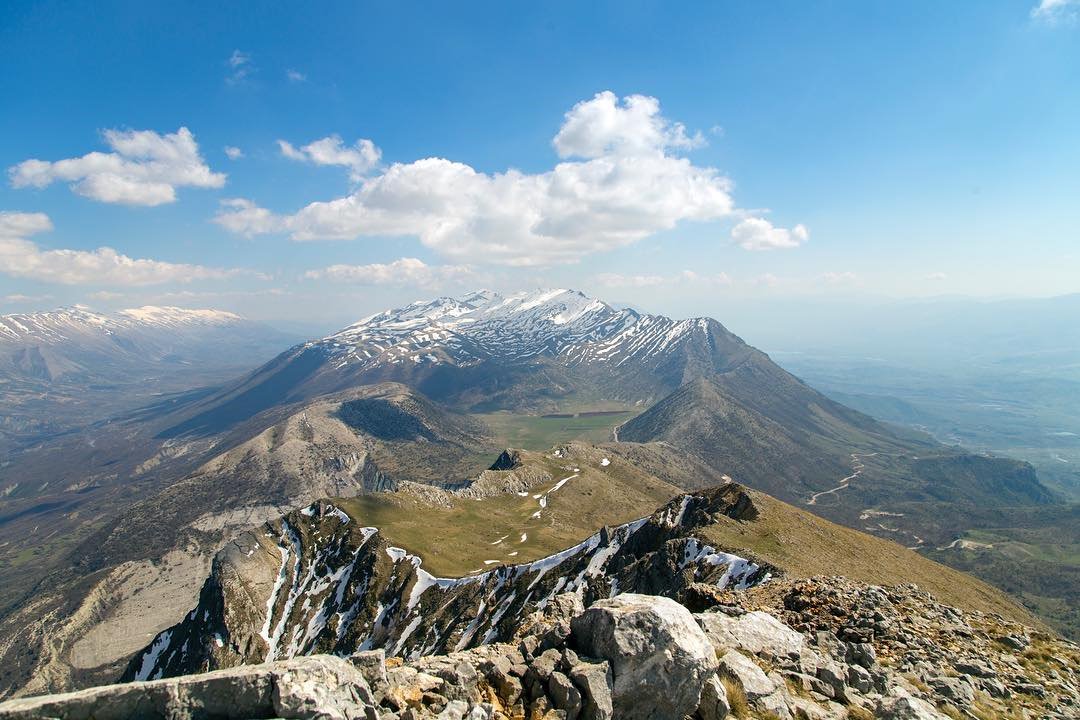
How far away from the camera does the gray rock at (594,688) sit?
15414 millimetres

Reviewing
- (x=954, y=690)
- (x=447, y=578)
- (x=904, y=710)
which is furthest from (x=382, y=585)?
(x=904, y=710)

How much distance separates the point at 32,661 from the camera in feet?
571

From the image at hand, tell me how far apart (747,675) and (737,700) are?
6.52 feet

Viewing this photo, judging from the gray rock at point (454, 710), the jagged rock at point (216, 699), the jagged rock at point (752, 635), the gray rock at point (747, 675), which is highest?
the jagged rock at point (216, 699)

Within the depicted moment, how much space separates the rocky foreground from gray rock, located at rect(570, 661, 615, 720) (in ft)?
0.13

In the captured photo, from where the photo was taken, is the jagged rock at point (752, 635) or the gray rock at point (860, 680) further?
the jagged rock at point (752, 635)

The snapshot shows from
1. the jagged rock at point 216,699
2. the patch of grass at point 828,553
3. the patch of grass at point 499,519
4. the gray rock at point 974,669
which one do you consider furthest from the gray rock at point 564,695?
the patch of grass at point 499,519

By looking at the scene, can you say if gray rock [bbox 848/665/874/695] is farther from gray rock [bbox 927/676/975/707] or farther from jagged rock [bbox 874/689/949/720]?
gray rock [bbox 927/676/975/707]

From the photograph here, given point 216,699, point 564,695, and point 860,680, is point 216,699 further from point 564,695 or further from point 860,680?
point 860,680

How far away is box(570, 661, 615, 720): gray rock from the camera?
15414 millimetres

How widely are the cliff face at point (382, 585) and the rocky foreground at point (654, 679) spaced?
22.8 metres

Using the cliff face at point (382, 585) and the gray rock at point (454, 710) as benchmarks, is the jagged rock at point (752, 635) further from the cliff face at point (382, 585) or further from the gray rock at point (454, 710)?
the cliff face at point (382, 585)

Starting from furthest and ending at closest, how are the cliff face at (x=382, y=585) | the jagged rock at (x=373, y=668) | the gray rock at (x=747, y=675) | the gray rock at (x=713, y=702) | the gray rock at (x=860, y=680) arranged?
the cliff face at (x=382, y=585)
the gray rock at (x=860, y=680)
the gray rock at (x=747, y=675)
the gray rock at (x=713, y=702)
the jagged rock at (x=373, y=668)

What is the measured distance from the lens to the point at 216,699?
12492 mm
